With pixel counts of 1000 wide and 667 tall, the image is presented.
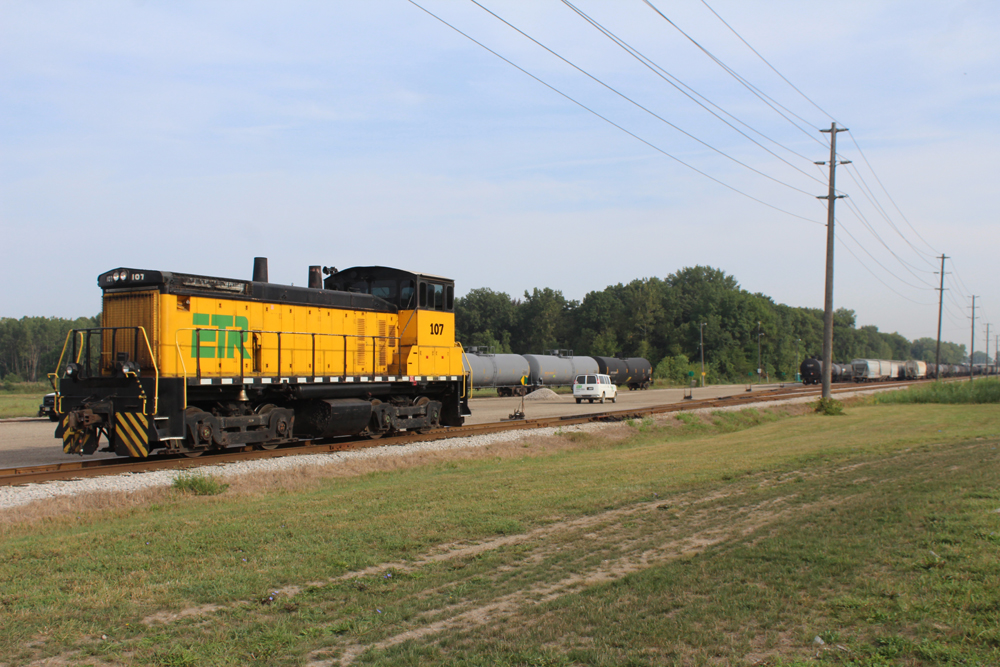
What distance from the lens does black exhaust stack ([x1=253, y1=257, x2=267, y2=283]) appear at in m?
17.8

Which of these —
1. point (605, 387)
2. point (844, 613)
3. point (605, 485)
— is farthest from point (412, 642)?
point (605, 387)

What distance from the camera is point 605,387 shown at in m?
46.3

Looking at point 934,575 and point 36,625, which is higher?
point 934,575

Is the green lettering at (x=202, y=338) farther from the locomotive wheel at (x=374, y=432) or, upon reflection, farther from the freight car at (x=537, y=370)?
Answer: the freight car at (x=537, y=370)

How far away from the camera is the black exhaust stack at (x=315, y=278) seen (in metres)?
19.5

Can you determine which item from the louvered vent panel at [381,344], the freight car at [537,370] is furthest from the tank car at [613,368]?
the louvered vent panel at [381,344]

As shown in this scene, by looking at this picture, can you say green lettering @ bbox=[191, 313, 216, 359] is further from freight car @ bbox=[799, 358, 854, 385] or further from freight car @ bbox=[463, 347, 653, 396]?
freight car @ bbox=[799, 358, 854, 385]

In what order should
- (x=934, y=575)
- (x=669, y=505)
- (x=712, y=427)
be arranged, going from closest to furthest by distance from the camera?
1. (x=934, y=575)
2. (x=669, y=505)
3. (x=712, y=427)

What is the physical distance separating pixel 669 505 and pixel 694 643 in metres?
5.15

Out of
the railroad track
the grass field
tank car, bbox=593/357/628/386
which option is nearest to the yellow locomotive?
the railroad track

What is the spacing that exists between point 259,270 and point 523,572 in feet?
44.4

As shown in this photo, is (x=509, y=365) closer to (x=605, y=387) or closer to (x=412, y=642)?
(x=605, y=387)

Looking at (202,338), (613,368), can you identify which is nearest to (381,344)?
(202,338)

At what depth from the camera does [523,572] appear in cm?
660
